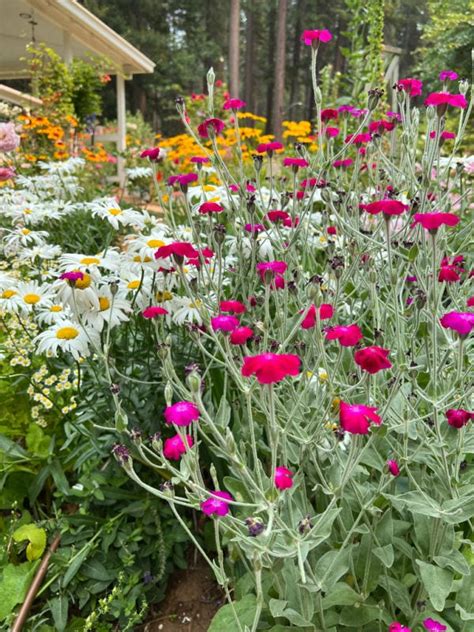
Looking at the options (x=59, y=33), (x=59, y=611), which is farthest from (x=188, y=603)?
(x=59, y=33)

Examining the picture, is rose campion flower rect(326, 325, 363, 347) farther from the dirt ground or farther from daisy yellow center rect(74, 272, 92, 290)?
the dirt ground

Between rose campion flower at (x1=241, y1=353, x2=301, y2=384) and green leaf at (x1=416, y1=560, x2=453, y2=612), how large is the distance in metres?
0.60

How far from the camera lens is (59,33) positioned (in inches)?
390

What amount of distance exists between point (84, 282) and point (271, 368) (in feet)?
2.92

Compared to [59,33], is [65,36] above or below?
below

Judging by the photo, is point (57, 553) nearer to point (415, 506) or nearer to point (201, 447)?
point (201, 447)

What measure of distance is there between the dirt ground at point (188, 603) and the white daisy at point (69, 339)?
818 millimetres

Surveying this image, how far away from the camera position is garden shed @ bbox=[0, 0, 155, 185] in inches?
311

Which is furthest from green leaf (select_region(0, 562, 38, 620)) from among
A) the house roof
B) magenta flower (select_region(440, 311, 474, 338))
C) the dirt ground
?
the house roof

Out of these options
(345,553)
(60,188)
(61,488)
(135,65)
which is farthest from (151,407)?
(135,65)

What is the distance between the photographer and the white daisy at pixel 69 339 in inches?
62.8

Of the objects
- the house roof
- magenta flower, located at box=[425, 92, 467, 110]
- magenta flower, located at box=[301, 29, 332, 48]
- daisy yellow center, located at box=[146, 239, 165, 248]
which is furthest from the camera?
the house roof

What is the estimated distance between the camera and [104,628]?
1.60 m

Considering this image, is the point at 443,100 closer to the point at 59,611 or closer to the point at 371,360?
the point at 371,360
